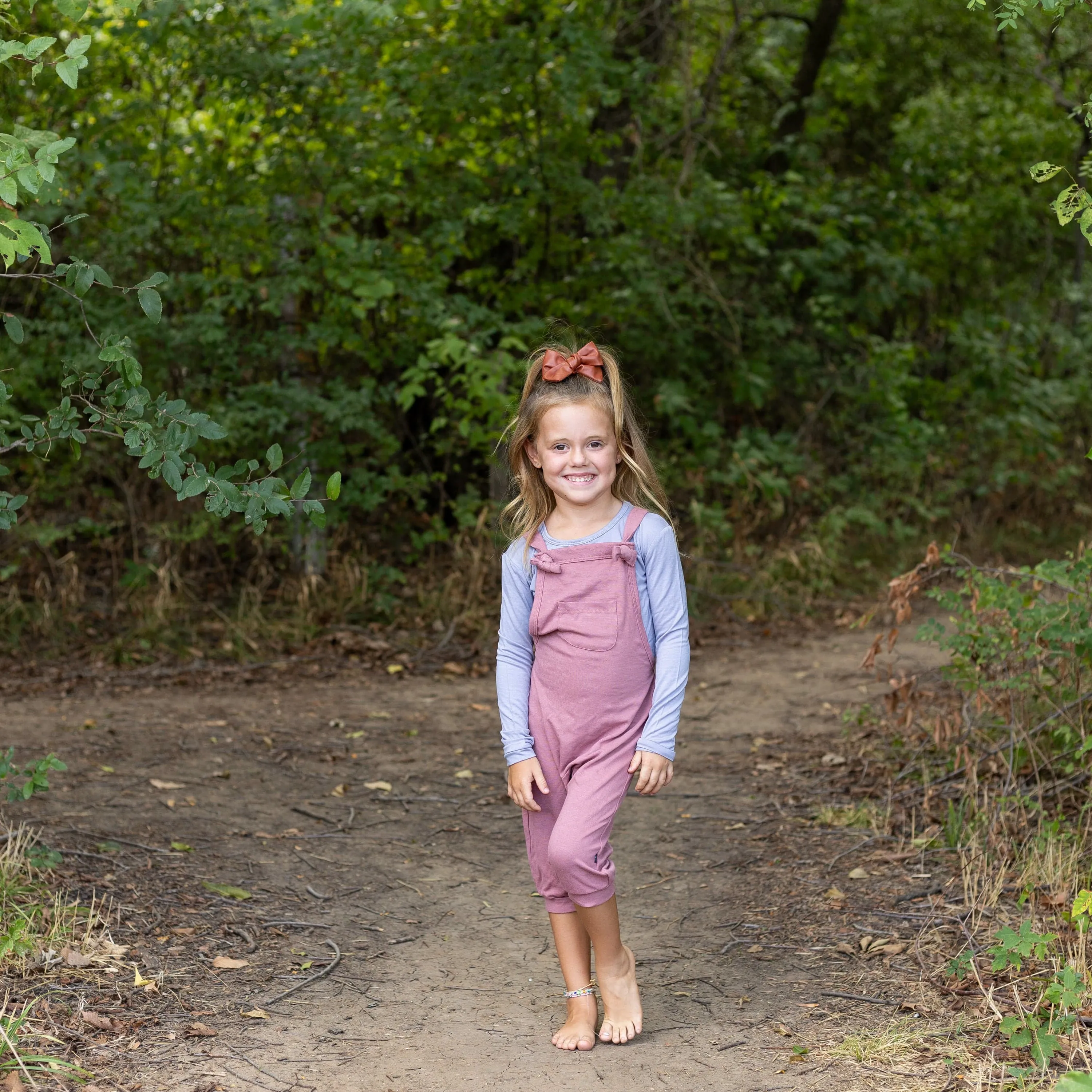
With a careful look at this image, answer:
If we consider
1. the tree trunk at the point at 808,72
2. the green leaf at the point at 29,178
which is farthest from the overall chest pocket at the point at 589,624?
the tree trunk at the point at 808,72

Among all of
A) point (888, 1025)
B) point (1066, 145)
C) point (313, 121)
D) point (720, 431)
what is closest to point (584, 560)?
point (888, 1025)

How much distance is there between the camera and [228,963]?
372cm

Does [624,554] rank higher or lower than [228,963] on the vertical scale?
higher

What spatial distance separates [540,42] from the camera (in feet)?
27.3

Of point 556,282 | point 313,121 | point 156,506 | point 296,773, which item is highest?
point 313,121

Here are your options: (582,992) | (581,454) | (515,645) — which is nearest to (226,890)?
(582,992)

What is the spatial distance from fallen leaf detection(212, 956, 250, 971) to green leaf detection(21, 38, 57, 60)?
242cm

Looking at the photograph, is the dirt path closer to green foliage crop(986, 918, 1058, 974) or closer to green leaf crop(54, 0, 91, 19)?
green foliage crop(986, 918, 1058, 974)

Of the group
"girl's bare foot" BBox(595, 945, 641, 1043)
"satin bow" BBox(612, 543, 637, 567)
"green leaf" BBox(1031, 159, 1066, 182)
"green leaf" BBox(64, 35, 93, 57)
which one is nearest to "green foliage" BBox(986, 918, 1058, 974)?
"girl's bare foot" BBox(595, 945, 641, 1043)

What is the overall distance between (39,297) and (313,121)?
7.19ft

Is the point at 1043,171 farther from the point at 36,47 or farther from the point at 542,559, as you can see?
the point at 36,47

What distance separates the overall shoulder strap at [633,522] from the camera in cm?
331

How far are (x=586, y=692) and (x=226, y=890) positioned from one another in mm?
1706

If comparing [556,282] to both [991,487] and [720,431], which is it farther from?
[991,487]
